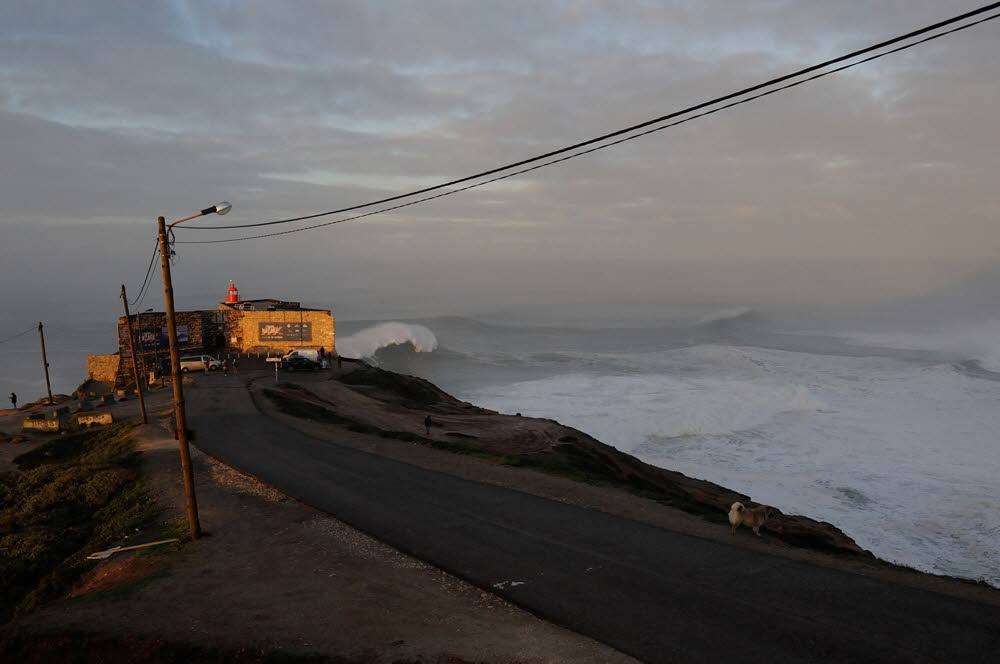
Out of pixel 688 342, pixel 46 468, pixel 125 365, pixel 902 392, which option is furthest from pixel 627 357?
pixel 46 468

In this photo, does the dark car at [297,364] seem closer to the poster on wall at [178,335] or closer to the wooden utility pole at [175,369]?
the poster on wall at [178,335]

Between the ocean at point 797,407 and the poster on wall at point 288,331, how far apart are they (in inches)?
708

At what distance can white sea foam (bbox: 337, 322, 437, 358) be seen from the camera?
288 ft

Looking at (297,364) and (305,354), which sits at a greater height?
(305,354)

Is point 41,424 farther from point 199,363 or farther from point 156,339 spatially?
point 156,339

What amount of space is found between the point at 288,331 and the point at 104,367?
50.9ft

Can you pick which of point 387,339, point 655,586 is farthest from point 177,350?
point 387,339

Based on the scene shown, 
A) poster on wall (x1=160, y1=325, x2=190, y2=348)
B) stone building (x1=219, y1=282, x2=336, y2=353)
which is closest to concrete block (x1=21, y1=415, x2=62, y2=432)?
poster on wall (x1=160, y1=325, x2=190, y2=348)

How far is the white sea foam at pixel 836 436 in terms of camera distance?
23609 mm

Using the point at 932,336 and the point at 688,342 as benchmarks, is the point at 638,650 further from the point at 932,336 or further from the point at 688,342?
the point at 932,336

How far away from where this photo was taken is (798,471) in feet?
104

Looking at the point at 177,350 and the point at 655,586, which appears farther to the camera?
the point at 177,350

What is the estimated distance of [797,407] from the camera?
50.2 m

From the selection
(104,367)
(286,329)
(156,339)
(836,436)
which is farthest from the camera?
(104,367)
